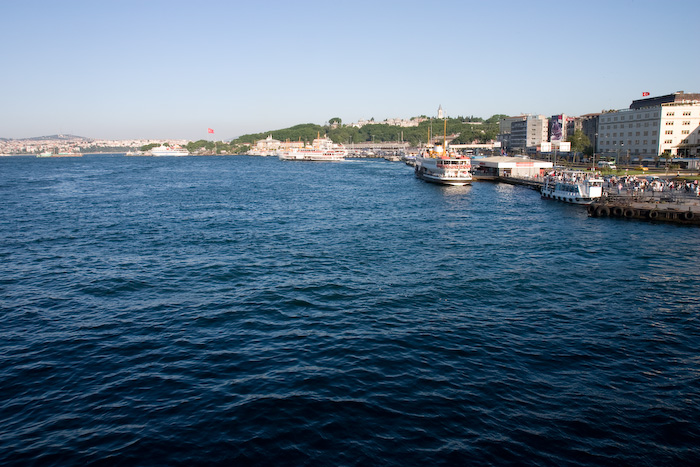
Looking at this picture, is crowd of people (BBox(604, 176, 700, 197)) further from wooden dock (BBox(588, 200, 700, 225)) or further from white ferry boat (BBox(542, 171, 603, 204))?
wooden dock (BBox(588, 200, 700, 225))

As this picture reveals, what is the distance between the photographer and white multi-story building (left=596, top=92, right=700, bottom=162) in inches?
3930

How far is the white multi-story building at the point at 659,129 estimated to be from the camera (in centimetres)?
9981

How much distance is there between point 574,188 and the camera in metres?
55.1

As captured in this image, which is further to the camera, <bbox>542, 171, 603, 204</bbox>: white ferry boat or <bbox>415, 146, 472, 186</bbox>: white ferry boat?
<bbox>415, 146, 472, 186</bbox>: white ferry boat

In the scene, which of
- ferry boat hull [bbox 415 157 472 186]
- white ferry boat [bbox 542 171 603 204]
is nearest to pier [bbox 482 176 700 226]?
white ferry boat [bbox 542 171 603 204]

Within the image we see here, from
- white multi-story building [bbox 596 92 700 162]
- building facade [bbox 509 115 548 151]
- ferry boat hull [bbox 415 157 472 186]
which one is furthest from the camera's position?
building facade [bbox 509 115 548 151]

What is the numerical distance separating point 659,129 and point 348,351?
109 meters

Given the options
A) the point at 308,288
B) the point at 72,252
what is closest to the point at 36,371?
the point at 308,288

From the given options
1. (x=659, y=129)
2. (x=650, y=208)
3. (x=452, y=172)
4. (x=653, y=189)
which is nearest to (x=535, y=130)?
(x=659, y=129)

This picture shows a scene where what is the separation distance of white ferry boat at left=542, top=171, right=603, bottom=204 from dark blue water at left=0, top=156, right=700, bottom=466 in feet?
57.5

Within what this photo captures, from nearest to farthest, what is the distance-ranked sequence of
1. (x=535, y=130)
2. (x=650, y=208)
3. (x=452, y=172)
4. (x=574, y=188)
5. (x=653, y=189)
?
(x=650, y=208)
(x=653, y=189)
(x=574, y=188)
(x=452, y=172)
(x=535, y=130)

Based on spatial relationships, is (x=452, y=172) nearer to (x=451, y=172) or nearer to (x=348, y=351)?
(x=451, y=172)

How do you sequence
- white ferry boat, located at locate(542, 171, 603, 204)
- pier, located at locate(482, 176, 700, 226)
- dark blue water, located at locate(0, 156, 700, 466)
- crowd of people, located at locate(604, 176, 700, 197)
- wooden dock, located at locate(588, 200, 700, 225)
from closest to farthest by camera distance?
dark blue water, located at locate(0, 156, 700, 466), wooden dock, located at locate(588, 200, 700, 225), pier, located at locate(482, 176, 700, 226), crowd of people, located at locate(604, 176, 700, 197), white ferry boat, located at locate(542, 171, 603, 204)

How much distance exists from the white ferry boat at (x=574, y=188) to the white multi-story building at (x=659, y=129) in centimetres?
5176
